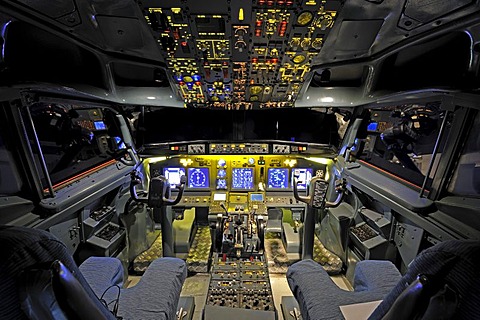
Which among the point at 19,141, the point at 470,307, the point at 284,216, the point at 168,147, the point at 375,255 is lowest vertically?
the point at 284,216

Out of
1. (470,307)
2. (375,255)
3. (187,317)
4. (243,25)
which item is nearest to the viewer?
(470,307)

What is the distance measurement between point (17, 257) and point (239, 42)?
244cm

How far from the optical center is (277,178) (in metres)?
4.74

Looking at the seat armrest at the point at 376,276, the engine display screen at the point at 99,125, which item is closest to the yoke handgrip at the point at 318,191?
the seat armrest at the point at 376,276

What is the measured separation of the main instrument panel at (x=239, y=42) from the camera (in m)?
2.19

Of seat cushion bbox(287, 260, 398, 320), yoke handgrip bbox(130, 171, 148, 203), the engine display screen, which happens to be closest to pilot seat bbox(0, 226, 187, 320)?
seat cushion bbox(287, 260, 398, 320)

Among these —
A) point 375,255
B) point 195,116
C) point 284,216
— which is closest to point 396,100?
point 375,255

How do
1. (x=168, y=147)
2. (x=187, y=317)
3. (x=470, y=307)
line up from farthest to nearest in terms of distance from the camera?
(x=168, y=147) → (x=187, y=317) → (x=470, y=307)

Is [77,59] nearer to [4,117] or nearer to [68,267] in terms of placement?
[4,117]

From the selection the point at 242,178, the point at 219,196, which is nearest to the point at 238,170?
the point at 242,178

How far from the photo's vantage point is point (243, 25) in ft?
7.91

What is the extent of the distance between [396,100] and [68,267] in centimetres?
303

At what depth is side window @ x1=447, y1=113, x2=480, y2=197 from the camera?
1906 millimetres

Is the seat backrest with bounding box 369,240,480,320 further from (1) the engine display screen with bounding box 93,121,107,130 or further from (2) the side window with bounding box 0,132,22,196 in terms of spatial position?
(1) the engine display screen with bounding box 93,121,107,130
